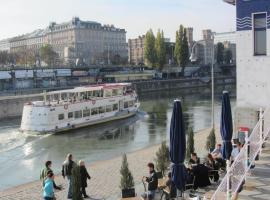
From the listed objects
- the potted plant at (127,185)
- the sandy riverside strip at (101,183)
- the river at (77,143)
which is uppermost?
the potted plant at (127,185)

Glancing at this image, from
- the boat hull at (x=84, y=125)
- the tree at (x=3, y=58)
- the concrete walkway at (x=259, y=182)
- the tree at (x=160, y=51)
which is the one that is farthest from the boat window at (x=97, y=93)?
the tree at (x=3, y=58)

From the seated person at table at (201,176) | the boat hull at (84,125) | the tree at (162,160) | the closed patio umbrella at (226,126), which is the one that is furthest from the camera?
the boat hull at (84,125)

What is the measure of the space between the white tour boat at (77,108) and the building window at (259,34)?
1198 inches

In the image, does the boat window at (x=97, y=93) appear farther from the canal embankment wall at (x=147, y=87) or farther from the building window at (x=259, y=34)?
the building window at (x=259, y=34)

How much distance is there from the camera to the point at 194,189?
46.9 ft

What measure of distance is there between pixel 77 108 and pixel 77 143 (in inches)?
369

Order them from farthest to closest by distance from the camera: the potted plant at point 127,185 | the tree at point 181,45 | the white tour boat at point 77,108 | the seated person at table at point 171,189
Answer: the tree at point 181,45 < the white tour boat at point 77,108 < the potted plant at point 127,185 < the seated person at table at point 171,189

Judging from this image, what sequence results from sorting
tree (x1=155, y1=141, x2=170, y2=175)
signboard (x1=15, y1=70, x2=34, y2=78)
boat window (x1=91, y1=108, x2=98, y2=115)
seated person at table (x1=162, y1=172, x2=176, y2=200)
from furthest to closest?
signboard (x1=15, y1=70, x2=34, y2=78) → boat window (x1=91, y1=108, x2=98, y2=115) → tree (x1=155, y1=141, x2=170, y2=175) → seated person at table (x1=162, y1=172, x2=176, y2=200)

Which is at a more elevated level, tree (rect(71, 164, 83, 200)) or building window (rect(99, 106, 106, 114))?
tree (rect(71, 164, 83, 200))

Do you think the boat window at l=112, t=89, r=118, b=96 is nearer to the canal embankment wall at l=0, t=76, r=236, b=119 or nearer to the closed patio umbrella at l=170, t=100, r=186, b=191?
the canal embankment wall at l=0, t=76, r=236, b=119

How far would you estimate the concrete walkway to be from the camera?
35.8 ft

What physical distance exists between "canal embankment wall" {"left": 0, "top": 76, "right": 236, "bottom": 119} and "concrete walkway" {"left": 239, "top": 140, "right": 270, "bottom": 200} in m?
53.6

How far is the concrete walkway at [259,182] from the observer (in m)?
10.9

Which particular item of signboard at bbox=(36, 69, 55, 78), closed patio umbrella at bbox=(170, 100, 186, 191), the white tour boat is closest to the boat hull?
the white tour boat
